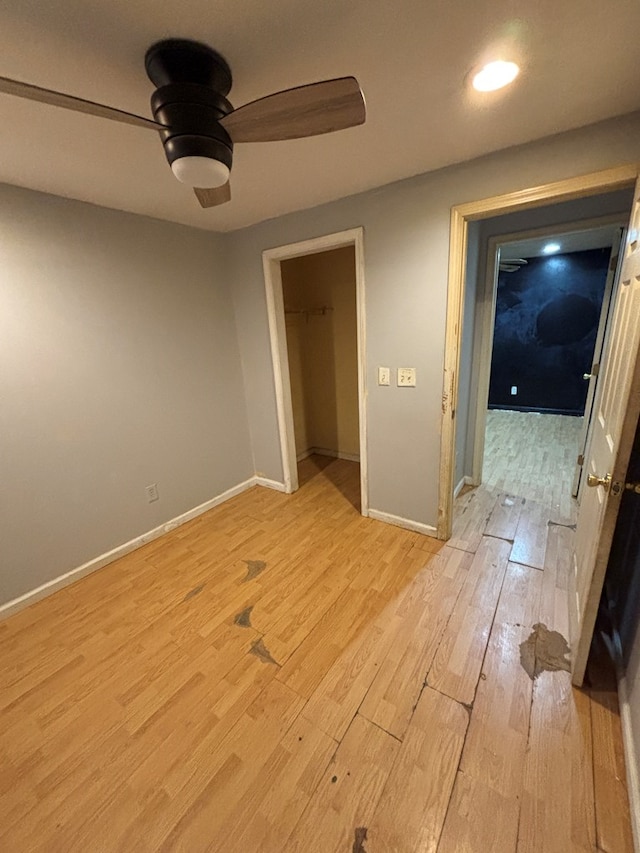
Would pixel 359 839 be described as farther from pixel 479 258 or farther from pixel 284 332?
pixel 479 258

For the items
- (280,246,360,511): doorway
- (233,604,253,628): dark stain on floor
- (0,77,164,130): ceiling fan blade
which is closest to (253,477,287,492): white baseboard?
(280,246,360,511): doorway

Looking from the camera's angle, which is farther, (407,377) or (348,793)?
(407,377)

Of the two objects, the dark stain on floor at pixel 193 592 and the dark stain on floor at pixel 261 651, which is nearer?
the dark stain on floor at pixel 261 651

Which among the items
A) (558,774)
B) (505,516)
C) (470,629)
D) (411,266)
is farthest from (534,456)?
(558,774)

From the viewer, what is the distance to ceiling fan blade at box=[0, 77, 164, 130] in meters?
0.79

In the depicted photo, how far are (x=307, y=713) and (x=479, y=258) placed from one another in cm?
302

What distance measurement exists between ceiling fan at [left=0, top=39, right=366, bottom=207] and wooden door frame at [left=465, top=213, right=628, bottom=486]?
2.03 meters

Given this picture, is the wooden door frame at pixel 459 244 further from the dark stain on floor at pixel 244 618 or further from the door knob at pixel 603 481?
the dark stain on floor at pixel 244 618

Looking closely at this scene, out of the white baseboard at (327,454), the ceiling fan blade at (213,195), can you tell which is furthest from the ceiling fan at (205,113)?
the white baseboard at (327,454)

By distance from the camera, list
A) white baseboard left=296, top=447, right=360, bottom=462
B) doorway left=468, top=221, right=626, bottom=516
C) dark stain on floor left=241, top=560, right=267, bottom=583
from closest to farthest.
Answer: dark stain on floor left=241, top=560, right=267, bottom=583
doorway left=468, top=221, right=626, bottom=516
white baseboard left=296, top=447, right=360, bottom=462

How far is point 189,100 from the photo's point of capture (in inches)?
38.6

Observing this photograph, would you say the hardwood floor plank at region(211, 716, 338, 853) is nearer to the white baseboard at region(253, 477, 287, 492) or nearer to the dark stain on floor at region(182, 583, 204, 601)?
the dark stain on floor at region(182, 583, 204, 601)

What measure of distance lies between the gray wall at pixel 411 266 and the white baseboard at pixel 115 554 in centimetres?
125

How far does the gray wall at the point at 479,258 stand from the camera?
2.11 meters
